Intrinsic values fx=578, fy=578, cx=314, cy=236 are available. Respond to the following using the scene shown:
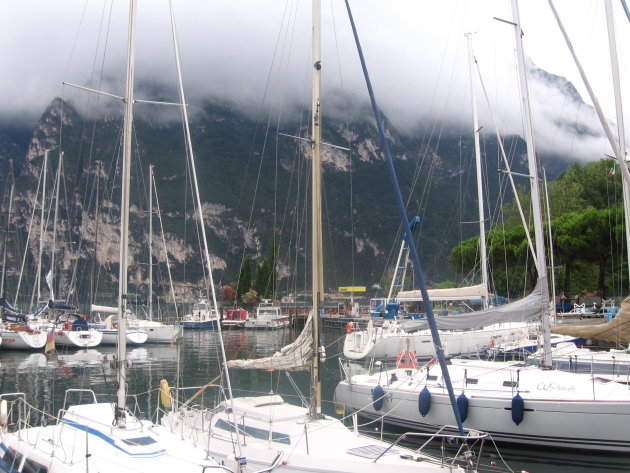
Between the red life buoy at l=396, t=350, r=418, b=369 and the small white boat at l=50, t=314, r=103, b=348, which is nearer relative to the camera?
the red life buoy at l=396, t=350, r=418, b=369

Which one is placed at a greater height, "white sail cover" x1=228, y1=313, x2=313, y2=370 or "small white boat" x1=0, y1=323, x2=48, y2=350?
"white sail cover" x1=228, y1=313, x2=313, y2=370

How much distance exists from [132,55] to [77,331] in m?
39.3

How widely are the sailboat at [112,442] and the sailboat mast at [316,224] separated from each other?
3.60 metres

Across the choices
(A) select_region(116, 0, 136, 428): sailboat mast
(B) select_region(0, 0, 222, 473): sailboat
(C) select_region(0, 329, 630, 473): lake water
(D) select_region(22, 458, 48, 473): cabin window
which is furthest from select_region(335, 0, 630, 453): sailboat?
(D) select_region(22, 458, 48, 473): cabin window

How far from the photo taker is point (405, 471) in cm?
1030

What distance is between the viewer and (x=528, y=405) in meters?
15.3

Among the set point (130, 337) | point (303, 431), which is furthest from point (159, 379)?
point (303, 431)

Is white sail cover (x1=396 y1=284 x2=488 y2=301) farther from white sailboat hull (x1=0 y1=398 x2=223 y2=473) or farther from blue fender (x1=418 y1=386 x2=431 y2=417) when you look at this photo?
white sailboat hull (x1=0 y1=398 x2=223 y2=473)

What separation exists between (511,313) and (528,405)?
5.42 m

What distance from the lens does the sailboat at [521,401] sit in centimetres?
1457

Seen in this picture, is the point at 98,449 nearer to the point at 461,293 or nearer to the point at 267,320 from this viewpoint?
the point at 461,293

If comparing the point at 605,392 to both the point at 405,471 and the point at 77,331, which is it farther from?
the point at 77,331

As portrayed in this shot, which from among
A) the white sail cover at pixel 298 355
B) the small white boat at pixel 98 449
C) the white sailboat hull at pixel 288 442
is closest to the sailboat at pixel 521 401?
the white sail cover at pixel 298 355

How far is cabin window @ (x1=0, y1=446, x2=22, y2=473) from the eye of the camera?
1067 cm
